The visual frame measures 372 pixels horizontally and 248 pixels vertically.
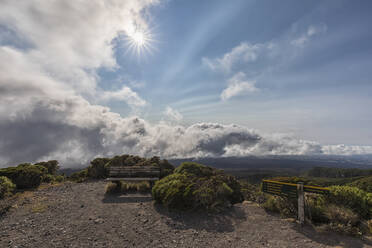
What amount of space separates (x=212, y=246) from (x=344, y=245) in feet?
11.8

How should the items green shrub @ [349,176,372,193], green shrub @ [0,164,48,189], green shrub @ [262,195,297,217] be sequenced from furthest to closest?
green shrub @ [0,164,48,189], green shrub @ [349,176,372,193], green shrub @ [262,195,297,217]

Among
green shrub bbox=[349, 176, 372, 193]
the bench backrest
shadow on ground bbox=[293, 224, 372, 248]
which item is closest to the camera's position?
shadow on ground bbox=[293, 224, 372, 248]

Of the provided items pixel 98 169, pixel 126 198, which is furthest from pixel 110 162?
pixel 126 198

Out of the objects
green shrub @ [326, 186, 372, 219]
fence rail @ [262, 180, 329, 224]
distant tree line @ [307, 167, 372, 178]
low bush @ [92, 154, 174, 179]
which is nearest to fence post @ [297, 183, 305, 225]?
fence rail @ [262, 180, 329, 224]

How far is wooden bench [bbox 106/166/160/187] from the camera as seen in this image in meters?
10.6

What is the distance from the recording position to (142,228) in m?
5.88

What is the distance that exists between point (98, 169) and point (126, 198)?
266 inches

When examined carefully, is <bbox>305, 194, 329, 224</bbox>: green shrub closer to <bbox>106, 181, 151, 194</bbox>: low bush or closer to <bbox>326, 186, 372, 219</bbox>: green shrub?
<bbox>326, 186, 372, 219</bbox>: green shrub

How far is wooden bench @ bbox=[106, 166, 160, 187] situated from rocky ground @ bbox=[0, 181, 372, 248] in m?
2.35

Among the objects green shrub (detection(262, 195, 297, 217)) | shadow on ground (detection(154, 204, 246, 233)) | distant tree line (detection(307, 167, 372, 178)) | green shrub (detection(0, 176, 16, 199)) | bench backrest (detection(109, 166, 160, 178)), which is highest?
bench backrest (detection(109, 166, 160, 178))

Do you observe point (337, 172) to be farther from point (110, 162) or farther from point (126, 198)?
point (126, 198)

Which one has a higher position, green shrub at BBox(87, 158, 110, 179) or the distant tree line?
green shrub at BBox(87, 158, 110, 179)

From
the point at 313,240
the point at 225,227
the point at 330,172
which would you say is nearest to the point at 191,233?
the point at 225,227

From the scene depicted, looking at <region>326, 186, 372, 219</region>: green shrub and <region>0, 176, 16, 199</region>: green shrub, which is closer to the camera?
<region>326, 186, 372, 219</region>: green shrub
